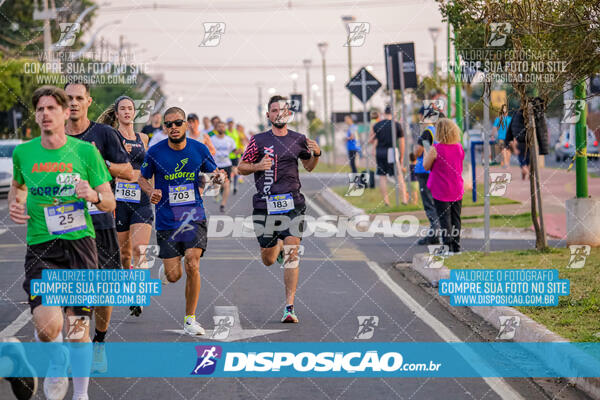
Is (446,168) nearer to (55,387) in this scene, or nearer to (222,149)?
(55,387)

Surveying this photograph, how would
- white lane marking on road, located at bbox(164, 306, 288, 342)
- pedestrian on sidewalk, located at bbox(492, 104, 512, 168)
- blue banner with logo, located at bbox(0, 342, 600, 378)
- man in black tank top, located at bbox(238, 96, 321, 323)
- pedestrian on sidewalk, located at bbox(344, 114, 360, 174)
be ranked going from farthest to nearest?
1. pedestrian on sidewalk, located at bbox(344, 114, 360, 174)
2. pedestrian on sidewalk, located at bbox(492, 104, 512, 168)
3. man in black tank top, located at bbox(238, 96, 321, 323)
4. white lane marking on road, located at bbox(164, 306, 288, 342)
5. blue banner with logo, located at bbox(0, 342, 600, 378)

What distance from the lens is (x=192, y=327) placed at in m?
9.34

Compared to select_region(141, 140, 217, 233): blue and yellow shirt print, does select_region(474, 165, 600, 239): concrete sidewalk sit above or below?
below

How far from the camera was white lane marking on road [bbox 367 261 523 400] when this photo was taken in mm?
7316

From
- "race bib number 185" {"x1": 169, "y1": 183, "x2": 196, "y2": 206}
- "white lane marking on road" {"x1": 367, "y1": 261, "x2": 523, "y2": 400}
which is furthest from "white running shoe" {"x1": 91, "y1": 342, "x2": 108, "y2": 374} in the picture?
"white lane marking on road" {"x1": 367, "y1": 261, "x2": 523, "y2": 400}

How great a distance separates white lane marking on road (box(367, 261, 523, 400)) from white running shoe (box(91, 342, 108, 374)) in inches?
111

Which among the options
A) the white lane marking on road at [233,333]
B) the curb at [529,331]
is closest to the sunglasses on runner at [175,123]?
the white lane marking on road at [233,333]

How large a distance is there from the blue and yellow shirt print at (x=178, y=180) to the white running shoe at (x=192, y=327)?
0.73 metres

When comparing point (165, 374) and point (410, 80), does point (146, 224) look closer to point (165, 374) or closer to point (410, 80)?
point (165, 374)

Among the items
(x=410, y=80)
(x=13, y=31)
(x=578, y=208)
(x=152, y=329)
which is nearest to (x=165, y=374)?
(x=152, y=329)

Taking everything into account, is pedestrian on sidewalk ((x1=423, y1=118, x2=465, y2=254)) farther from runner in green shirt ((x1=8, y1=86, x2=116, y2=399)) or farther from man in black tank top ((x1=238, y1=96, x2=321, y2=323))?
runner in green shirt ((x1=8, y1=86, x2=116, y2=399))

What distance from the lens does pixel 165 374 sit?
7.81 m

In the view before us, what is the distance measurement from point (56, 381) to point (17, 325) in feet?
11.1

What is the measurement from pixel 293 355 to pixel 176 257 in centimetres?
173
